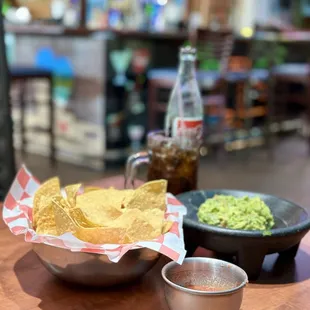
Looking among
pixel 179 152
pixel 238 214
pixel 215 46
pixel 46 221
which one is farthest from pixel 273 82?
pixel 46 221

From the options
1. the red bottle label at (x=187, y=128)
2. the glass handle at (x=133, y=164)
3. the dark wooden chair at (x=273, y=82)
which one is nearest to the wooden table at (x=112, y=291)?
the glass handle at (x=133, y=164)

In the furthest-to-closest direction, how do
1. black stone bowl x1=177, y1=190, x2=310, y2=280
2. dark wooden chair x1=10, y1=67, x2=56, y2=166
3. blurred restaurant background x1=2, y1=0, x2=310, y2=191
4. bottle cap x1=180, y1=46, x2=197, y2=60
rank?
blurred restaurant background x1=2, y1=0, x2=310, y2=191, dark wooden chair x1=10, y1=67, x2=56, y2=166, bottle cap x1=180, y1=46, x2=197, y2=60, black stone bowl x1=177, y1=190, x2=310, y2=280

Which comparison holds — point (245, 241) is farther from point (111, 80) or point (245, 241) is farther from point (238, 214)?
point (111, 80)

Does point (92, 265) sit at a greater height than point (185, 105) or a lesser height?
lesser

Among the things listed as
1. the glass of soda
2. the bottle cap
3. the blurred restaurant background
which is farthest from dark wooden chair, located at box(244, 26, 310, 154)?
the glass of soda

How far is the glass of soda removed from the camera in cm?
139

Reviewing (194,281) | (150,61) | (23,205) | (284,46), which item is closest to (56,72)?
(150,61)

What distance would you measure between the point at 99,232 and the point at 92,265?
0.06m

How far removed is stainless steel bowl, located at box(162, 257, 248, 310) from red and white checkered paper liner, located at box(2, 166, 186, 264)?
32 millimetres

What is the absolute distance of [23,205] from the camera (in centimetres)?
111

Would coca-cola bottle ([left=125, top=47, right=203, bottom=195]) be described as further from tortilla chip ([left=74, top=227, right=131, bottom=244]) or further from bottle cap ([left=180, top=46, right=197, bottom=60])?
tortilla chip ([left=74, top=227, right=131, bottom=244])

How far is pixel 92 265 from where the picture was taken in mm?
951

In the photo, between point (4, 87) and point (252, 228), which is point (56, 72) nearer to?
point (4, 87)

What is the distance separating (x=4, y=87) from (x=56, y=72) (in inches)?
97.8
